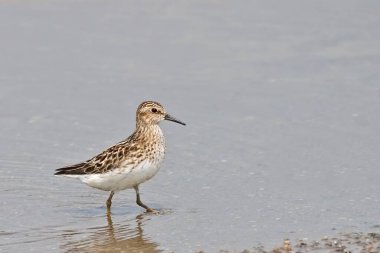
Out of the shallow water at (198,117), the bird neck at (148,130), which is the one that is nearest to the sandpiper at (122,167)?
the bird neck at (148,130)

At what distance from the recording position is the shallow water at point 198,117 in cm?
1247

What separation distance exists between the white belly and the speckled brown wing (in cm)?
7

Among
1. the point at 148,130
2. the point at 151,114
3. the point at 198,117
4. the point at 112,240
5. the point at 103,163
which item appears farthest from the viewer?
the point at 198,117

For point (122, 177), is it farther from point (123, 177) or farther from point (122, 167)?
point (122, 167)

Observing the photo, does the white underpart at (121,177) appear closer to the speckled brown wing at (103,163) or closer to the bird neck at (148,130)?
the speckled brown wing at (103,163)

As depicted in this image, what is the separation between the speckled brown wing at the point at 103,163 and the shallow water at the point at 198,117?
1.49 feet

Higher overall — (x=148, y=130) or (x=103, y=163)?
(x=148, y=130)

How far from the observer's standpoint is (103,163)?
13.4 metres

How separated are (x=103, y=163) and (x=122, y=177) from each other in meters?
0.33

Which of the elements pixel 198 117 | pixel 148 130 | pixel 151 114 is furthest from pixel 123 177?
pixel 198 117

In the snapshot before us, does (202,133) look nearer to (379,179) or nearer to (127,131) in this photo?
(127,131)

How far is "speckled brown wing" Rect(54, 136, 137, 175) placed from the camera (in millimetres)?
13359

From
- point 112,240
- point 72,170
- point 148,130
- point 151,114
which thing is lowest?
point 112,240

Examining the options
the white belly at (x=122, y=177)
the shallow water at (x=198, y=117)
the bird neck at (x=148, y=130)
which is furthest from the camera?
the bird neck at (x=148, y=130)
